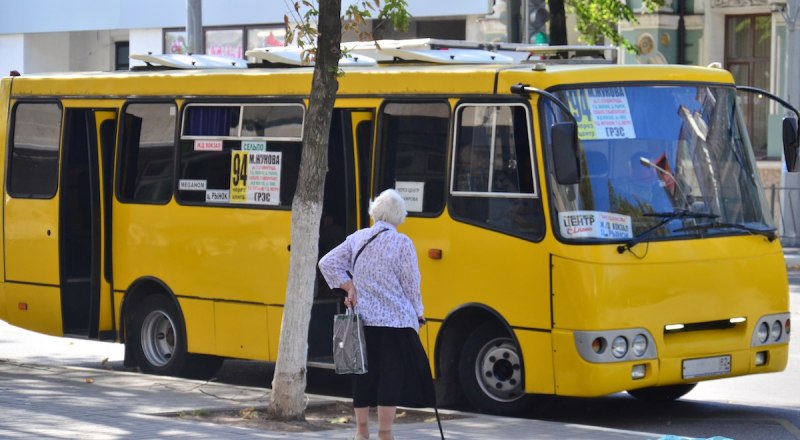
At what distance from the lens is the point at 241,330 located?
43.9ft

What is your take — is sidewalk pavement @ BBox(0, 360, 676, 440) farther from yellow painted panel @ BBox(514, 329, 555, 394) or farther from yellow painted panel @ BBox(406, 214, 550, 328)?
yellow painted panel @ BBox(406, 214, 550, 328)

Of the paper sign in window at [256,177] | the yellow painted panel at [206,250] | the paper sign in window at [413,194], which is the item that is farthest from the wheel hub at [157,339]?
the paper sign in window at [413,194]

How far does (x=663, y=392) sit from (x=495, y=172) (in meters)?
2.41

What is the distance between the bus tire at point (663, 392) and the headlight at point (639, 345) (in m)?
1.54

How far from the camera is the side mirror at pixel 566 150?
1083 cm

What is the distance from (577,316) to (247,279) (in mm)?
3416

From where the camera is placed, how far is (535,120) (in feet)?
37.1

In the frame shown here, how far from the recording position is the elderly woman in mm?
9562

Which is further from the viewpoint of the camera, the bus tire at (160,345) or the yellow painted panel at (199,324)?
the bus tire at (160,345)

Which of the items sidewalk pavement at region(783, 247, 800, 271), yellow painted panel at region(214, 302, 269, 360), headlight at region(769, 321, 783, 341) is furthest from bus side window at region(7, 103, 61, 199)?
sidewalk pavement at region(783, 247, 800, 271)

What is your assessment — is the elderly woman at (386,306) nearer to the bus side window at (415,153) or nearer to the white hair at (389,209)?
the white hair at (389,209)

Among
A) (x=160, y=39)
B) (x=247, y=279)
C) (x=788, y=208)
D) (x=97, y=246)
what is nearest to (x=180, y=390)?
(x=247, y=279)

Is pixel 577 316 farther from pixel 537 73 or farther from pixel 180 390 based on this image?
pixel 180 390

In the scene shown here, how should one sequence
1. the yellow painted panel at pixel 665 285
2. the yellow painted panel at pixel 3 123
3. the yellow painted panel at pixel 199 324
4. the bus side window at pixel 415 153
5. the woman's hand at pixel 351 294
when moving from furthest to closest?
1. the yellow painted panel at pixel 3 123
2. the yellow painted panel at pixel 199 324
3. the bus side window at pixel 415 153
4. the yellow painted panel at pixel 665 285
5. the woman's hand at pixel 351 294
